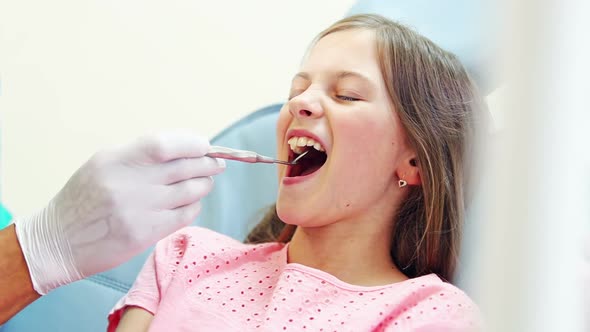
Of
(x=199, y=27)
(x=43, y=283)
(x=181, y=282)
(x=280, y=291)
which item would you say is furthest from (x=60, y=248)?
(x=199, y=27)

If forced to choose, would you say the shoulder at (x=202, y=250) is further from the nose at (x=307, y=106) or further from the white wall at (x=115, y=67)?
the white wall at (x=115, y=67)

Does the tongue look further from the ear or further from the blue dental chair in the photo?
the blue dental chair

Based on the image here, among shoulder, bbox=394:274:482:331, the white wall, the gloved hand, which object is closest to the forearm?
the gloved hand

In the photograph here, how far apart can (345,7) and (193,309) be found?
135cm

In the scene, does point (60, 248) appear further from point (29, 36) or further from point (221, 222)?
point (29, 36)

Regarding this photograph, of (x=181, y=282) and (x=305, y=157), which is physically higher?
(x=305, y=157)

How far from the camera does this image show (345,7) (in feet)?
7.63

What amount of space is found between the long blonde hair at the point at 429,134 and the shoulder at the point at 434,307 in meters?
0.17

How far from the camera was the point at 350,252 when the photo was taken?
4.28 feet

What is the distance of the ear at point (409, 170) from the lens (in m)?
1.32

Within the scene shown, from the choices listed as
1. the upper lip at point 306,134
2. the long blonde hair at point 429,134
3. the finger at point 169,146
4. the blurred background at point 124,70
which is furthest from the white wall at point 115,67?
the finger at point 169,146

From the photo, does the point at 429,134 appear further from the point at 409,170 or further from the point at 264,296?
the point at 264,296

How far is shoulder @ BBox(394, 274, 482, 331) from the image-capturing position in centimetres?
110

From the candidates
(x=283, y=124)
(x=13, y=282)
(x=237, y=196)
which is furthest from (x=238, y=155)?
(x=237, y=196)
